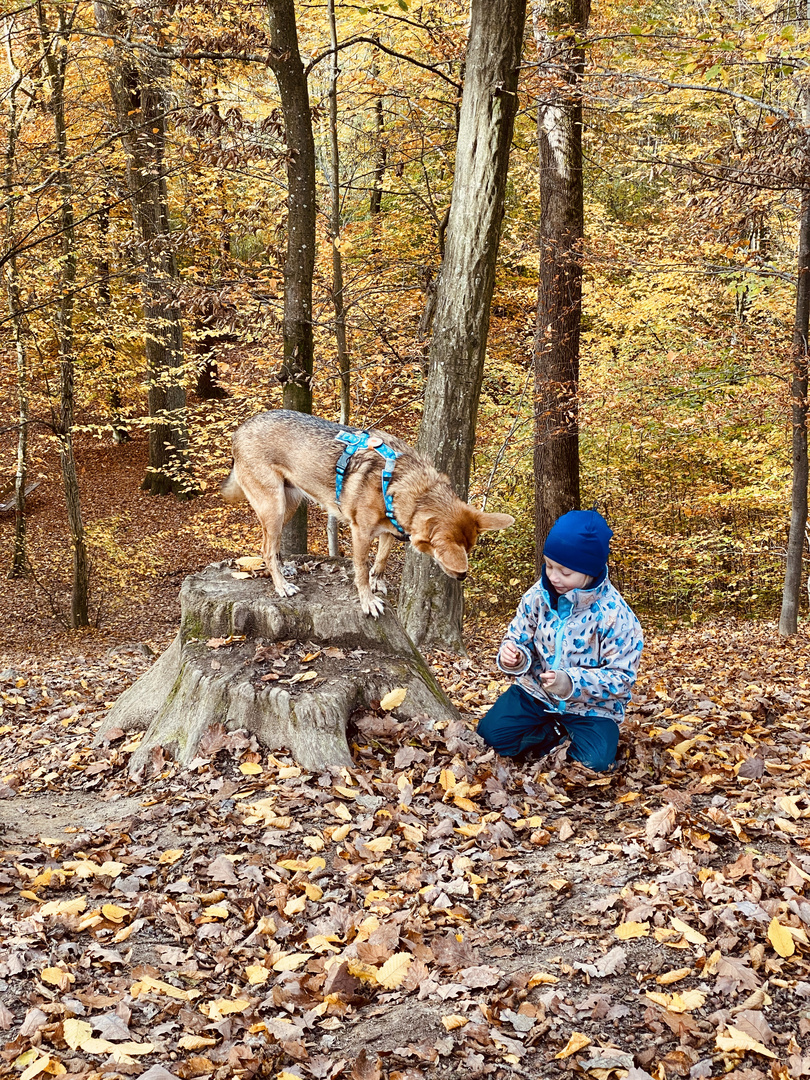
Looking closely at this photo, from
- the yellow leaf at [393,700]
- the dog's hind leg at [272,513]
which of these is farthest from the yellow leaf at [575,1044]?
the dog's hind leg at [272,513]

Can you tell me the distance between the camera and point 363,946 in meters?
3.36

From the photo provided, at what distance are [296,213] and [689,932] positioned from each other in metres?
8.49

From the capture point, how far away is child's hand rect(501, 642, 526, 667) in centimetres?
491

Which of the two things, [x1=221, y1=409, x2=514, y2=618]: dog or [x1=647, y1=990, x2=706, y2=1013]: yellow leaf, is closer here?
[x1=647, y1=990, x2=706, y2=1013]: yellow leaf

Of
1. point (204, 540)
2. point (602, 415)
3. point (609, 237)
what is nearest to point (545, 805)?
point (602, 415)

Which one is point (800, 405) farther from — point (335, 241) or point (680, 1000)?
point (680, 1000)

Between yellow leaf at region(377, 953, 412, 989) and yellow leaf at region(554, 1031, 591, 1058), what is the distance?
0.74 meters

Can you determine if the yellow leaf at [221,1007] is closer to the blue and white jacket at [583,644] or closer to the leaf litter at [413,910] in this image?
the leaf litter at [413,910]

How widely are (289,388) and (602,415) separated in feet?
21.0

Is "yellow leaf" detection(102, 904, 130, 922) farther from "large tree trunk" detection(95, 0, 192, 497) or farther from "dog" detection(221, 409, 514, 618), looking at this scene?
"large tree trunk" detection(95, 0, 192, 497)

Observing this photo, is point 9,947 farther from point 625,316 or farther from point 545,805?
point 625,316

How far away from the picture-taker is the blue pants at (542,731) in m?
4.97

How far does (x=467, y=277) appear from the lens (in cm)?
806

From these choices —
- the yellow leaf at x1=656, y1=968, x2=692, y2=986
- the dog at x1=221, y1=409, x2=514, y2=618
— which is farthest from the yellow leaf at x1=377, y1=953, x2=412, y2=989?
the dog at x1=221, y1=409, x2=514, y2=618
